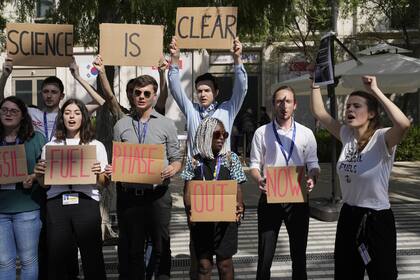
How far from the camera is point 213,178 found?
3.81m

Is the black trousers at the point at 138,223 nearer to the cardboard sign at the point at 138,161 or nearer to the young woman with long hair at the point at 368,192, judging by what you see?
the cardboard sign at the point at 138,161

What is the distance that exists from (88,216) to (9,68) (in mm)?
1476

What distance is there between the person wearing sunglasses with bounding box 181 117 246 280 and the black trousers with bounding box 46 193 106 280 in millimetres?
746

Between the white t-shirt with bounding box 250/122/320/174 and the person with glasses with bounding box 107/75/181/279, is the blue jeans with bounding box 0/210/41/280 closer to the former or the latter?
the person with glasses with bounding box 107/75/181/279

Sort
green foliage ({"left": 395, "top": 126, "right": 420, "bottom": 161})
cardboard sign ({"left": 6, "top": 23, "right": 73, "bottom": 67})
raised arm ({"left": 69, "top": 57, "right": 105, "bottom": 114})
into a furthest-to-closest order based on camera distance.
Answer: green foliage ({"left": 395, "top": 126, "right": 420, "bottom": 161}) → cardboard sign ({"left": 6, "top": 23, "right": 73, "bottom": 67}) → raised arm ({"left": 69, "top": 57, "right": 105, "bottom": 114})

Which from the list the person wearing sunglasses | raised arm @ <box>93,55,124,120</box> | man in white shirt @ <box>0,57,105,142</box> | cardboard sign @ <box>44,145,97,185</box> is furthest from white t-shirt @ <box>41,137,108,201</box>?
the person wearing sunglasses

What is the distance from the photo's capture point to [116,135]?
4.07 metres

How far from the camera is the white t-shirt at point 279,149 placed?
157 inches

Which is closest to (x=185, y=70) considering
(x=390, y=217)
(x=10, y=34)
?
(x=10, y=34)

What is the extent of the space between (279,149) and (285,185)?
29cm

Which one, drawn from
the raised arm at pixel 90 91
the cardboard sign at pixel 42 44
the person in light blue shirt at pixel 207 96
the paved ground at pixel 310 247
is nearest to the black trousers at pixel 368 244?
the person in light blue shirt at pixel 207 96

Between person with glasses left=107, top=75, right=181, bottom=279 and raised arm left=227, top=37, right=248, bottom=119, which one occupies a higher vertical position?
raised arm left=227, top=37, right=248, bottom=119

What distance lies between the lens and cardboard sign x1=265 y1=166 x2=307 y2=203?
12.7ft

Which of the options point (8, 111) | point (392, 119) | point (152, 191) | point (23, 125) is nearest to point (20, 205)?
point (23, 125)
